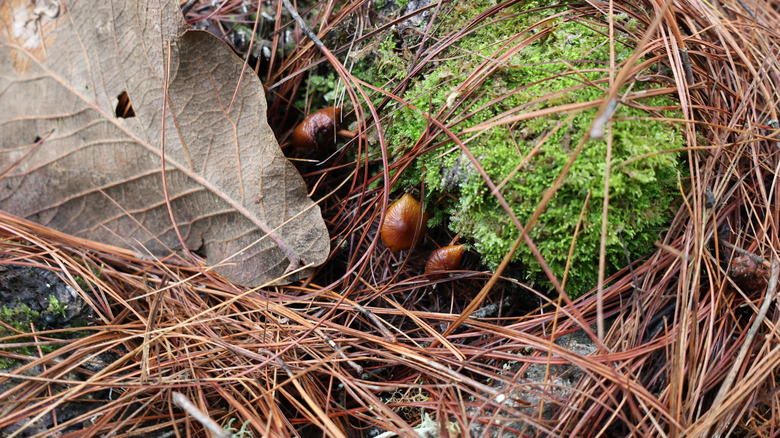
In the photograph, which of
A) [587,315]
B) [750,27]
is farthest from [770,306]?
[750,27]

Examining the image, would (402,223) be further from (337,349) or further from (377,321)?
(337,349)

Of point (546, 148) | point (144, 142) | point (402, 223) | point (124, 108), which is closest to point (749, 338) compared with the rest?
point (546, 148)

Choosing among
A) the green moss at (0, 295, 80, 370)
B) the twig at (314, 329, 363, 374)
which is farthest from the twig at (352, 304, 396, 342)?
the green moss at (0, 295, 80, 370)

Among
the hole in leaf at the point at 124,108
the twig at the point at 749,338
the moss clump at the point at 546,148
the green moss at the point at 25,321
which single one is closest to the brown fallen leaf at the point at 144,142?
the hole in leaf at the point at 124,108

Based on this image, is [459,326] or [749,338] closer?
[749,338]

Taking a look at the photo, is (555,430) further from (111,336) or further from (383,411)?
(111,336)

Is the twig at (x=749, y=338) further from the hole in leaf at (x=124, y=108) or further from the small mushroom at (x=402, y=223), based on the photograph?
the hole in leaf at (x=124, y=108)
